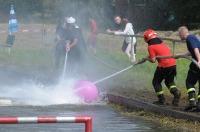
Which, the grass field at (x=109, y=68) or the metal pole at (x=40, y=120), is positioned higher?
the grass field at (x=109, y=68)

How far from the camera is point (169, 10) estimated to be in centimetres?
4712

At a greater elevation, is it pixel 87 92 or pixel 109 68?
pixel 109 68

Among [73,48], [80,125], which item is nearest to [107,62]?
[73,48]

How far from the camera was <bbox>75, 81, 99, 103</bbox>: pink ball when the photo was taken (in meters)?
15.6

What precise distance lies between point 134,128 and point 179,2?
34975 mm

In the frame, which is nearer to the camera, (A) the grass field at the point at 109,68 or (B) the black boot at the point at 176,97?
(B) the black boot at the point at 176,97

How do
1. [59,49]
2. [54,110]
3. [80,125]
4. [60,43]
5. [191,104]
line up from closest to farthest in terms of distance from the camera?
[80,125] → [191,104] → [54,110] → [60,43] → [59,49]

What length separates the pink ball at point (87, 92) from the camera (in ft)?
51.1

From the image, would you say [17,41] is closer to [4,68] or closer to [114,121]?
[4,68]

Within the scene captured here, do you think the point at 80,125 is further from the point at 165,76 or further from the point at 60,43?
the point at 60,43

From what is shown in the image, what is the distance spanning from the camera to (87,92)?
15.6m

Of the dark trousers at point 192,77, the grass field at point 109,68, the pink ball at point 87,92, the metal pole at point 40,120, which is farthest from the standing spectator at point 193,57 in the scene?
the metal pole at point 40,120

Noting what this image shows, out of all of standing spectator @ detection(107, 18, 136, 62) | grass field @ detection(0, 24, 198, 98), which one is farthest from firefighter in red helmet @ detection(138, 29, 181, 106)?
standing spectator @ detection(107, 18, 136, 62)

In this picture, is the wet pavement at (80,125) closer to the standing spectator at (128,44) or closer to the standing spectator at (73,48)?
the standing spectator at (73,48)
